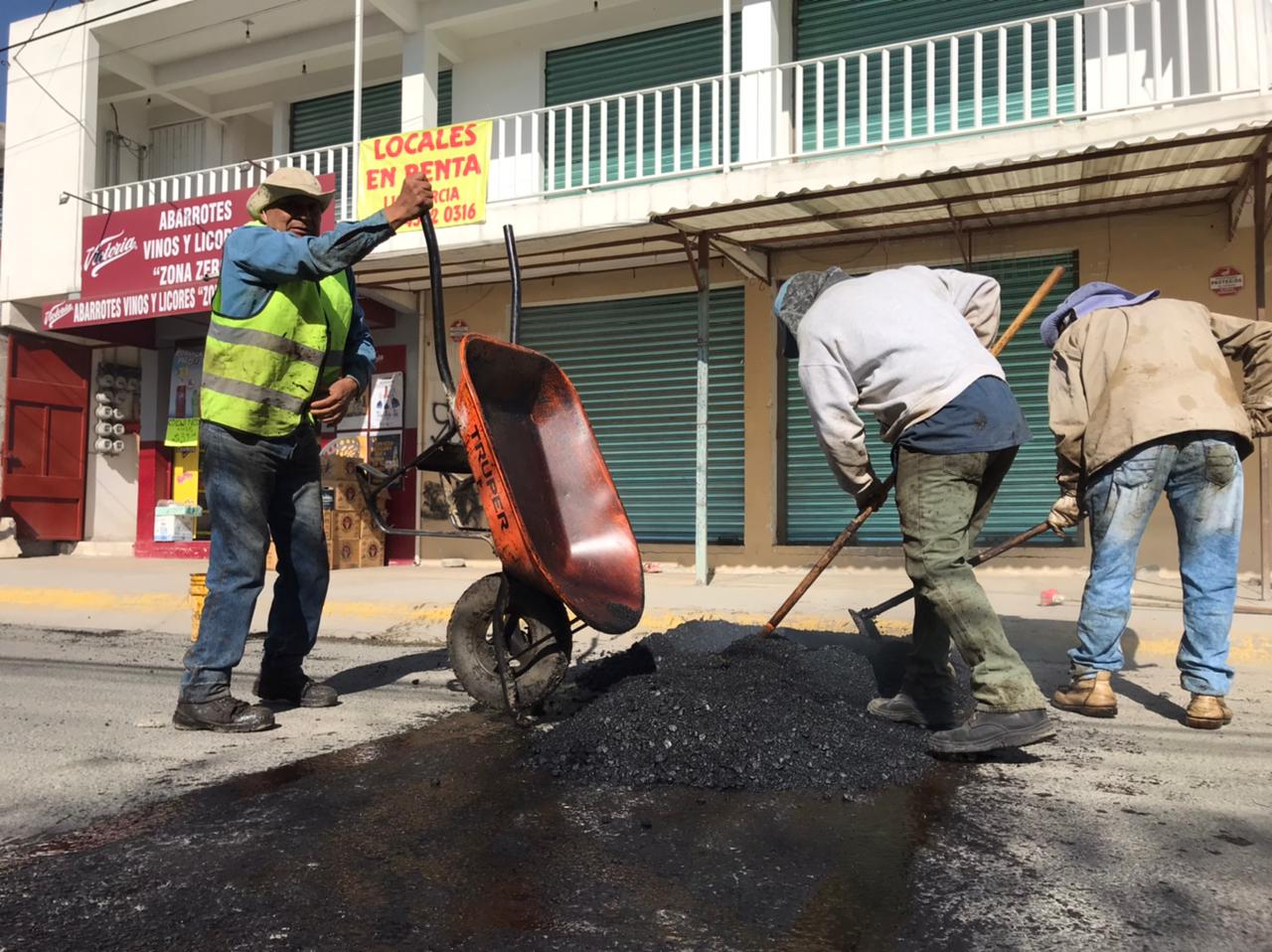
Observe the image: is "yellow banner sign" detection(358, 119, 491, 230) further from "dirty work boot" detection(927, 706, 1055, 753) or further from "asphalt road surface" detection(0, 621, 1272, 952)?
"dirty work boot" detection(927, 706, 1055, 753)

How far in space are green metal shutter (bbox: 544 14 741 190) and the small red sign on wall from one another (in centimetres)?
446

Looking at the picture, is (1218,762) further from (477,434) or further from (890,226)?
(890,226)

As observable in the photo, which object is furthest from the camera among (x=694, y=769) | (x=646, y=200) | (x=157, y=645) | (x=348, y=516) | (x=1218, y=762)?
(x=348, y=516)

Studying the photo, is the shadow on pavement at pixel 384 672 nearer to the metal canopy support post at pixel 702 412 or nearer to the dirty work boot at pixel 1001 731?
the dirty work boot at pixel 1001 731

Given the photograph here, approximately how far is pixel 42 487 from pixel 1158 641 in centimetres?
1294

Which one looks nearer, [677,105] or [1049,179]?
[1049,179]

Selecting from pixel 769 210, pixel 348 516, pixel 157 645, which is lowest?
pixel 157 645

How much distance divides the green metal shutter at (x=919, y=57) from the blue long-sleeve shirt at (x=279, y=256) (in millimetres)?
6332

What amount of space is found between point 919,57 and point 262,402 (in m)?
7.65

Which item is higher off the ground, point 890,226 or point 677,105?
point 677,105

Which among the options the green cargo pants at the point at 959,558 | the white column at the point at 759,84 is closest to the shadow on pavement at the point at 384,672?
the green cargo pants at the point at 959,558

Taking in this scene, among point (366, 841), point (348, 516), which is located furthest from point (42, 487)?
point (366, 841)

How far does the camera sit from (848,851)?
206 centimetres

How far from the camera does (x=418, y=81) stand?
10156 millimetres
